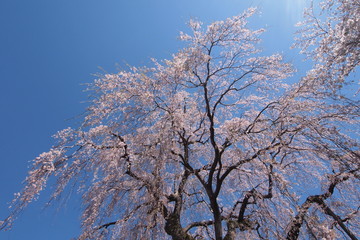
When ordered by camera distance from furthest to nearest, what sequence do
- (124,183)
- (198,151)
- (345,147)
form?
(198,151) < (124,183) < (345,147)

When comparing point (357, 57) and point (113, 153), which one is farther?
point (113, 153)

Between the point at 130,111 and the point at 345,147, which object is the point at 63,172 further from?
the point at 345,147

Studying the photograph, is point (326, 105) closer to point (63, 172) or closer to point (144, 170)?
point (144, 170)

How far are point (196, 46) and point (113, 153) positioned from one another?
2.83 metres

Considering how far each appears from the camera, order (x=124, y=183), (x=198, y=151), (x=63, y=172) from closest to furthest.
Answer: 1. (x=63, y=172)
2. (x=124, y=183)
3. (x=198, y=151)

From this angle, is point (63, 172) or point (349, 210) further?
point (349, 210)

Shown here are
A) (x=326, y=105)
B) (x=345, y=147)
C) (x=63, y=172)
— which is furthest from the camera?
(x=63, y=172)

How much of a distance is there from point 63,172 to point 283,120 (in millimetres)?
4067

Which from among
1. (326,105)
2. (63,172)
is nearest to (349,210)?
(326,105)

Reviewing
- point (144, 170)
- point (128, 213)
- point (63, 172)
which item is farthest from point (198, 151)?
point (63, 172)

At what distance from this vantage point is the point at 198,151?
6707 millimetres

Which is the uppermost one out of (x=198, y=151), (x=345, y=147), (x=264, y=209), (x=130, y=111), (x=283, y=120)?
(x=198, y=151)

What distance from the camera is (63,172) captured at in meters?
4.40

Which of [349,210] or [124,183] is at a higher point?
[124,183]
